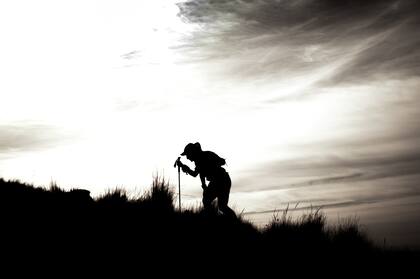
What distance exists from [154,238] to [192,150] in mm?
2621

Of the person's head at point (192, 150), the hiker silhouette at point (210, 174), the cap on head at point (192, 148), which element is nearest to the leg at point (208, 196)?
the hiker silhouette at point (210, 174)

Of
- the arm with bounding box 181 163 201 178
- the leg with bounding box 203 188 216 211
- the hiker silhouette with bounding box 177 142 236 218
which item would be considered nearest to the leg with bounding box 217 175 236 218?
the hiker silhouette with bounding box 177 142 236 218

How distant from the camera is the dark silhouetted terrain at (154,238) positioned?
6574 millimetres

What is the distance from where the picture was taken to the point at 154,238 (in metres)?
7.45

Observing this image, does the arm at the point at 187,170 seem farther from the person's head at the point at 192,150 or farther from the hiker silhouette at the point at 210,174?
the person's head at the point at 192,150

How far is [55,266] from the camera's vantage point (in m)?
6.06

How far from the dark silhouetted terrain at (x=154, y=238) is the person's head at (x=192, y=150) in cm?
116

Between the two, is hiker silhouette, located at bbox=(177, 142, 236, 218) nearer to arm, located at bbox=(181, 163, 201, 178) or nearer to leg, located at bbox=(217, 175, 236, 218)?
leg, located at bbox=(217, 175, 236, 218)

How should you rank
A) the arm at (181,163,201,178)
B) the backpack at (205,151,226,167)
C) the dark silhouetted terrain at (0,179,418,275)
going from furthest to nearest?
the arm at (181,163,201,178), the backpack at (205,151,226,167), the dark silhouetted terrain at (0,179,418,275)

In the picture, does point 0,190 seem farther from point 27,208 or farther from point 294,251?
point 294,251

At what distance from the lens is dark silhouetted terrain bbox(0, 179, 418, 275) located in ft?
21.6

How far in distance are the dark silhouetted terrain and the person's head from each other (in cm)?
116

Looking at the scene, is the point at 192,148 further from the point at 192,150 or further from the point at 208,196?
the point at 208,196

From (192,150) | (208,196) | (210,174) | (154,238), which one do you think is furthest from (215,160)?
→ (154,238)
